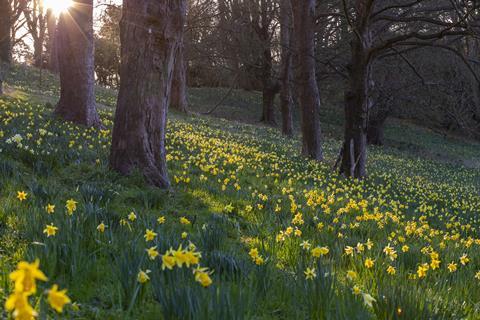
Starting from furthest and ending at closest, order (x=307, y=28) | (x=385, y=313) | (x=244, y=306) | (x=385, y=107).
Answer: (x=385, y=107)
(x=307, y=28)
(x=385, y=313)
(x=244, y=306)

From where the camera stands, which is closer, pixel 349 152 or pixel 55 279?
pixel 55 279

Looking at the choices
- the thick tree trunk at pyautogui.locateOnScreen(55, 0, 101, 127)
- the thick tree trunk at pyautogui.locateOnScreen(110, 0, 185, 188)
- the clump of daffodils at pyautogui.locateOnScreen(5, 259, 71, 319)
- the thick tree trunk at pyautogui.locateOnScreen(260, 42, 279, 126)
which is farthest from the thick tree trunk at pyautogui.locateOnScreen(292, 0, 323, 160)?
the thick tree trunk at pyautogui.locateOnScreen(260, 42, 279, 126)

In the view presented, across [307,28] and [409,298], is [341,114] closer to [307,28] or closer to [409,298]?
[307,28]

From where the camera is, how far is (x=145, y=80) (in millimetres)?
Answer: 6055

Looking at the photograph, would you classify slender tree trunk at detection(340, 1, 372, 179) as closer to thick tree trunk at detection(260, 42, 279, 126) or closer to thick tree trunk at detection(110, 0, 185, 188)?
thick tree trunk at detection(110, 0, 185, 188)

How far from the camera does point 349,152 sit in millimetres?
11562

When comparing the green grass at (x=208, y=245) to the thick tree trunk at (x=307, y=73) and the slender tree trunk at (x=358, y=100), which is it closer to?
the slender tree trunk at (x=358, y=100)

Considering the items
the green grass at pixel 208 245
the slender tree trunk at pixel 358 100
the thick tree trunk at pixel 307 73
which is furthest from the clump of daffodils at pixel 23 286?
the thick tree trunk at pixel 307 73

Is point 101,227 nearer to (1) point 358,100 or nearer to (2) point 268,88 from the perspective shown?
(1) point 358,100

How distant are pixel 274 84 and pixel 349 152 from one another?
17898 millimetres

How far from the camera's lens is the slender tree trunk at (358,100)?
449 inches

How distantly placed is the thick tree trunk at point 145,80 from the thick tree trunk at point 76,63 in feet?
15.8

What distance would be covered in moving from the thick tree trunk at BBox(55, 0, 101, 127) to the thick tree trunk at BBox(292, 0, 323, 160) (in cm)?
592

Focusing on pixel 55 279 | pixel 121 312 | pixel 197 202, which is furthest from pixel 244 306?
pixel 197 202
